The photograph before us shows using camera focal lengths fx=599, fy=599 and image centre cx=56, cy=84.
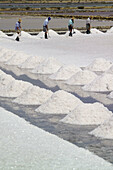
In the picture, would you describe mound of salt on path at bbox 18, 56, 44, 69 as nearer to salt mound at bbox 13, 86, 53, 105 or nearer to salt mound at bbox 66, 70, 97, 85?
salt mound at bbox 66, 70, 97, 85

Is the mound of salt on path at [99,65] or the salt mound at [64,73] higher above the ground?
the salt mound at [64,73]

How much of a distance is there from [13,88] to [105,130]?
18.2ft

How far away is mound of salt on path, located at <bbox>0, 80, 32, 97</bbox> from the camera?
16.8m

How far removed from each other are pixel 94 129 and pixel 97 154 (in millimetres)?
1658

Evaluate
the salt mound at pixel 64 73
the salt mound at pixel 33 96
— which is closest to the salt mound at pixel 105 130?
the salt mound at pixel 33 96

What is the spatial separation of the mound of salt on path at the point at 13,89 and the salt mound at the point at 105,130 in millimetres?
5018

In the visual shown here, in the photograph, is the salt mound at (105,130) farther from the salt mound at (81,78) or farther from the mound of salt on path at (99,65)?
the mound of salt on path at (99,65)

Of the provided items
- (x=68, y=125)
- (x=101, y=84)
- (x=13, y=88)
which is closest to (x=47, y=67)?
(x=101, y=84)

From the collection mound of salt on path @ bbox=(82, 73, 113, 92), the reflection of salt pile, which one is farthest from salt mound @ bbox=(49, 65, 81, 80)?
the reflection of salt pile

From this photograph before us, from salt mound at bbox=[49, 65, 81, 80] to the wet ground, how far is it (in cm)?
53

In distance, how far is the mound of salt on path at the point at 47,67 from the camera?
70.1 ft

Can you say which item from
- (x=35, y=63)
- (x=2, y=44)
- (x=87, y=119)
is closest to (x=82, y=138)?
(x=87, y=119)

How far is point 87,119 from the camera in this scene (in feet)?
43.1

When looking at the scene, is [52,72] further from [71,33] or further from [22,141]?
[71,33]
